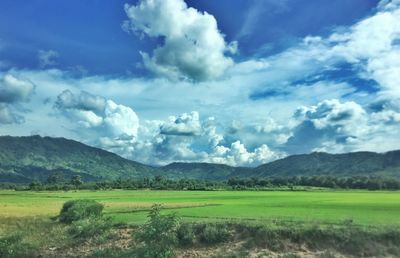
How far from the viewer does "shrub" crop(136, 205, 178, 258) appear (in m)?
35.1

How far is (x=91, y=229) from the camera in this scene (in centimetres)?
4222

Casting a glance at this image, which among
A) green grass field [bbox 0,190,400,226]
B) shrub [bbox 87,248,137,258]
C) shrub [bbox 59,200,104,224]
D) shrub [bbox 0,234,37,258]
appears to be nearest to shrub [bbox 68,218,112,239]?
green grass field [bbox 0,190,400,226]

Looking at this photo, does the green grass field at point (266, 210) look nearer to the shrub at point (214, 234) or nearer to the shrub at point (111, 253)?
the shrub at point (214, 234)

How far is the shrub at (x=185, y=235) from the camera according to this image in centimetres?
3675

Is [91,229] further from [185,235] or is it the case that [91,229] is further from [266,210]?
[266,210]

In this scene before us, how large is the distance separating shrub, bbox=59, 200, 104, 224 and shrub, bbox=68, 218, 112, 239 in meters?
5.34

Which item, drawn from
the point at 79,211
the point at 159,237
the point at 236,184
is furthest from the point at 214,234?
the point at 236,184

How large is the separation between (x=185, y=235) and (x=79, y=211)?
18751 millimetres

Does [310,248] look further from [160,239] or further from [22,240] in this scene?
[22,240]

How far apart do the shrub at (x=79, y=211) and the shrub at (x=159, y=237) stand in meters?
14.4

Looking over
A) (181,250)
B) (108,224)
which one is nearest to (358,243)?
(181,250)

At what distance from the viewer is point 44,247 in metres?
41.3

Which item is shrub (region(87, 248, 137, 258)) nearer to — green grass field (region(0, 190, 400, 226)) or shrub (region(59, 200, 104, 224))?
green grass field (region(0, 190, 400, 226))

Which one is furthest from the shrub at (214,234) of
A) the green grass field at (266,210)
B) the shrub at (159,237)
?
the green grass field at (266,210)
